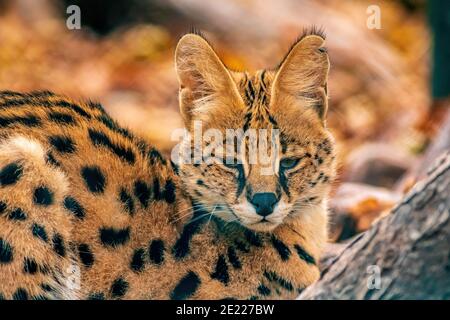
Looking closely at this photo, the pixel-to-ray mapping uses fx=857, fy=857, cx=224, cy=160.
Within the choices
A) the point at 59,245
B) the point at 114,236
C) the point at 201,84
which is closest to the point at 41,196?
the point at 59,245

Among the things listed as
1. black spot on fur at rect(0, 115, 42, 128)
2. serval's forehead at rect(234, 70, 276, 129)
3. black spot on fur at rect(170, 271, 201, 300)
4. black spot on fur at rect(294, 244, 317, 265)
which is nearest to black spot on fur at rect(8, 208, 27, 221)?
black spot on fur at rect(0, 115, 42, 128)

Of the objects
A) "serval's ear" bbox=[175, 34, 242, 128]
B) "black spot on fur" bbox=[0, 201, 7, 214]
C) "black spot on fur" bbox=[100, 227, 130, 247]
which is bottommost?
"black spot on fur" bbox=[100, 227, 130, 247]

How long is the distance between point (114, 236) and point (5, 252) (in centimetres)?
66

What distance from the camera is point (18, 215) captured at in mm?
4684

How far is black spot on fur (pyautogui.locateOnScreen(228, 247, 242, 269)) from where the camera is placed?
516cm

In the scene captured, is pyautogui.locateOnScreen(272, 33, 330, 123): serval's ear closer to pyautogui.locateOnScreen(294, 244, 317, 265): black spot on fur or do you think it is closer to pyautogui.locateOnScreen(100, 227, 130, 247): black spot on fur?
→ pyautogui.locateOnScreen(294, 244, 317, 265): black spot on fur

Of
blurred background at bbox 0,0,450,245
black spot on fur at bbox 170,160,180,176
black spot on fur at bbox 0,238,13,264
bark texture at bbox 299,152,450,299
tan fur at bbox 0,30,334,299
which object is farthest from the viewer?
blurred background at bbox 0,0,450,245

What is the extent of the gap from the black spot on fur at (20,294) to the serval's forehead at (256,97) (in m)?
1.55

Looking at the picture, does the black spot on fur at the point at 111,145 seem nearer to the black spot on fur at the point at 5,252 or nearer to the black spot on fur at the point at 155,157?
the black spot on fur at the point at 155,157

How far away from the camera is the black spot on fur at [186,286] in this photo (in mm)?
5047

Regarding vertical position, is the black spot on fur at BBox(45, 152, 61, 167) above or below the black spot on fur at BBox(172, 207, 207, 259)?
above

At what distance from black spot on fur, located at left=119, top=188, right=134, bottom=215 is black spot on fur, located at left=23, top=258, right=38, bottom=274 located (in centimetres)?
65
